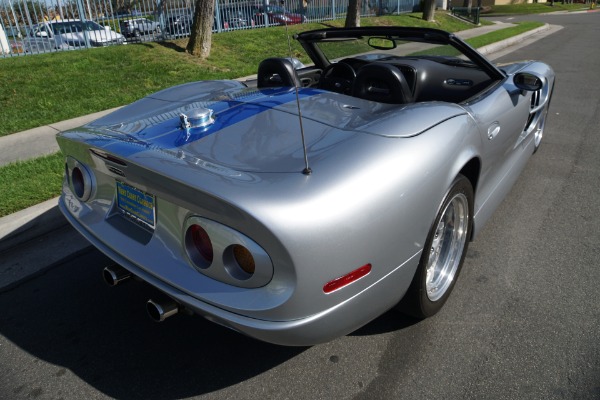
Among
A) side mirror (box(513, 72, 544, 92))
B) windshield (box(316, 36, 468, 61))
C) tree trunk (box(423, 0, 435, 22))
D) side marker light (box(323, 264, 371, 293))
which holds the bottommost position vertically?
tree trunk (box(423, 0, 435, 22))

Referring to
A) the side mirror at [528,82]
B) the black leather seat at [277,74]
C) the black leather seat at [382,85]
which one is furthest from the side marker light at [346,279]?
the side mirror at [528,82]

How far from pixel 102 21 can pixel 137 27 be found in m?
0.76

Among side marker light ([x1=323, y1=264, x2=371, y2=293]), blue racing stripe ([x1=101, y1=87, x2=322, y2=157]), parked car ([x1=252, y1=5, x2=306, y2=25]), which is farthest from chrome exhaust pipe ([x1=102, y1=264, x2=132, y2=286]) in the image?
parked car ([x1=252, y1=5, x2=306, y2=25])

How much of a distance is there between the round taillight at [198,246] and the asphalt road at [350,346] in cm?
66

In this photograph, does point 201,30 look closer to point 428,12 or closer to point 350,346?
point 350,346

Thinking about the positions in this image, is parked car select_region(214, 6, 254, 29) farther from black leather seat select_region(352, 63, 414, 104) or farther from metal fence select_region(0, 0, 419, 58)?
black leather seat select_region(352, 63, 414, 104)

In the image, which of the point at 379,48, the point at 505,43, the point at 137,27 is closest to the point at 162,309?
the point at 379,48

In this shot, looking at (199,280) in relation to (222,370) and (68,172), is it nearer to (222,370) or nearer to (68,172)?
(222,370)

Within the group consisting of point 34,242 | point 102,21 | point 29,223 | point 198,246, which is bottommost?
point 34,242

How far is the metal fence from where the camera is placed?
923cm

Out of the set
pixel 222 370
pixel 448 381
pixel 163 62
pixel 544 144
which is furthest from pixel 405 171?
pixel 163 62

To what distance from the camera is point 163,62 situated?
9117 mm

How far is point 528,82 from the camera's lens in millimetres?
3279

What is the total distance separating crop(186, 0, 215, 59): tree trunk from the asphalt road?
24.3 ft
